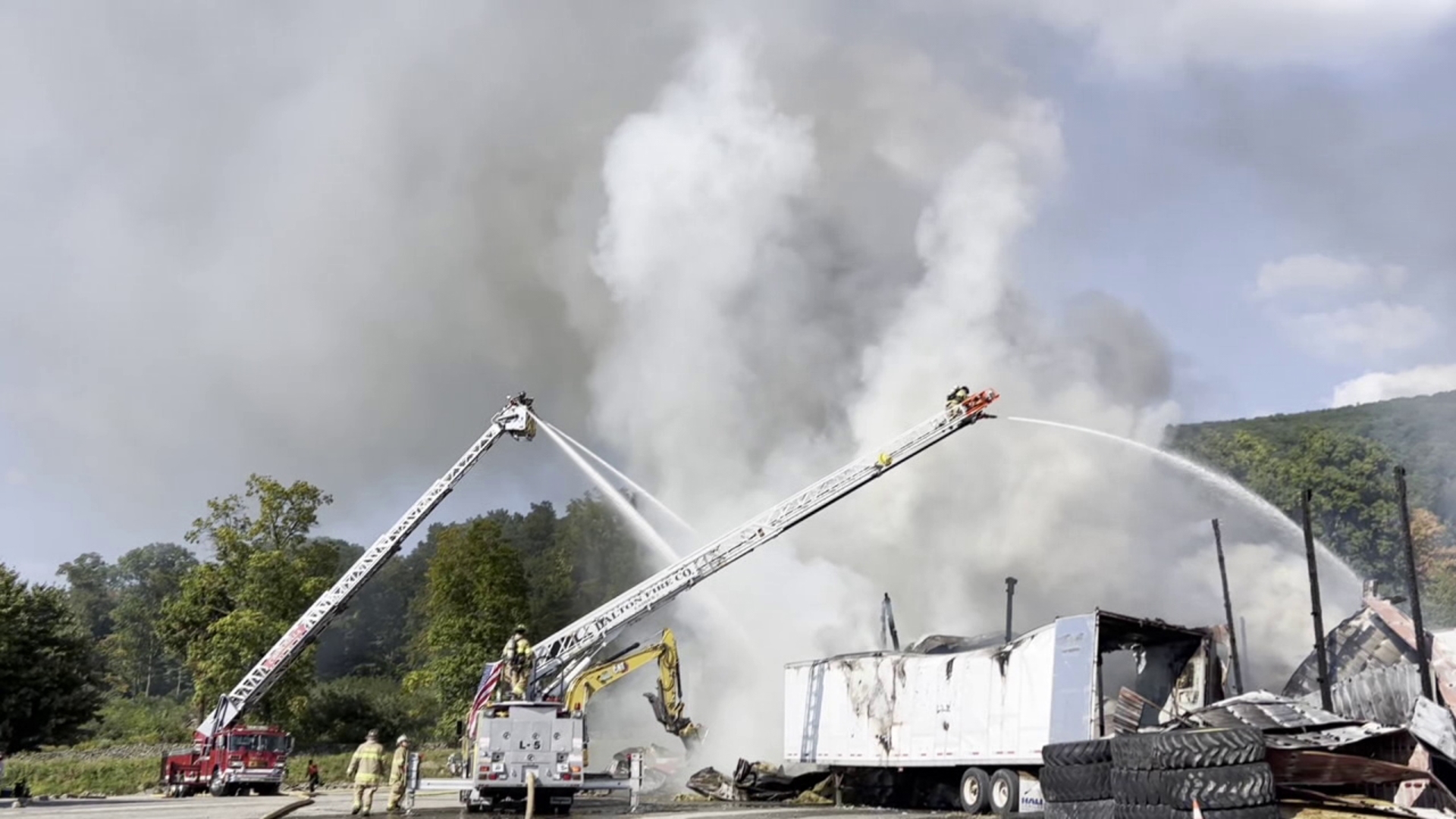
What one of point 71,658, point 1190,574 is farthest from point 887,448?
point 71,658

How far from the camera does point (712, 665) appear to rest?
3538 centimetres

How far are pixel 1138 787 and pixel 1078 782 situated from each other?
1.87 meters

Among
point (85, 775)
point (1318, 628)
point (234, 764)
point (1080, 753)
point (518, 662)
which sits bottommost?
point (85, 775)

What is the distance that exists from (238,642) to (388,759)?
301 inches

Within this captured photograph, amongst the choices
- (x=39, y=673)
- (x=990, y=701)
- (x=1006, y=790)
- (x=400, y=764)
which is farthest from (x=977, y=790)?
(x=39, y=673)

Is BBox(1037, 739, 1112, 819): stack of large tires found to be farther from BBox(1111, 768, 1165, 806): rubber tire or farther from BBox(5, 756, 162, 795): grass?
BBox(5, 756, 162, 795): grass

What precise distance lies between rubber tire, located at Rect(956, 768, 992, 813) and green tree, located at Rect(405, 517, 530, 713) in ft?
97.7

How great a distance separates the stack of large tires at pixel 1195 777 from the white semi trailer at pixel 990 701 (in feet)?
15.3

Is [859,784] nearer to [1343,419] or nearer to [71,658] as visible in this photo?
[71,658]

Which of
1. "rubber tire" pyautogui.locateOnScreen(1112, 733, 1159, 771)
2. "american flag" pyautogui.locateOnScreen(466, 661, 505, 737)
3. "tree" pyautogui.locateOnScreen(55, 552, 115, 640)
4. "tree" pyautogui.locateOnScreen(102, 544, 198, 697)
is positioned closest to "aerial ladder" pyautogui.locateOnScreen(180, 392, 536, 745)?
"american flag" pyautogui.locateOnScreen(466, 661, 505, 737)

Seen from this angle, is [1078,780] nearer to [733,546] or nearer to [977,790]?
[977,790]

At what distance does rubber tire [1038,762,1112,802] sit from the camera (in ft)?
45.9

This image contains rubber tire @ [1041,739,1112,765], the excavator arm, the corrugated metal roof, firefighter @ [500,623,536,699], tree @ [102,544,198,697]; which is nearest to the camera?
rubber tire @ [1041,739,1112,765]

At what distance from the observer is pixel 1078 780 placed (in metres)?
14.5
